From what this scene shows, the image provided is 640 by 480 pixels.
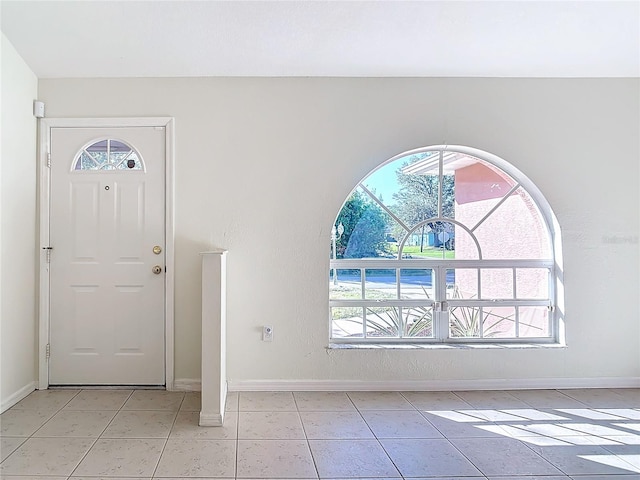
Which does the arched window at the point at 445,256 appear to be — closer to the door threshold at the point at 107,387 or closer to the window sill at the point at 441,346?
the window sill at the point at 441,346

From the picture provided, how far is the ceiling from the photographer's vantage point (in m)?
2.49

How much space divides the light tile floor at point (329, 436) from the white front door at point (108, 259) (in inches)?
10.1

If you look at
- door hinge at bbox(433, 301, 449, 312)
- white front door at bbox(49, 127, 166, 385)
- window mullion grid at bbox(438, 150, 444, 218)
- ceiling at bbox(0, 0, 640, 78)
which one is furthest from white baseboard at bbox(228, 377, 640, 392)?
ceiling at bbox(0, 0, 640, 78)

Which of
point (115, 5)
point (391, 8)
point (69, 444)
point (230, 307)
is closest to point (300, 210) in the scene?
point (230, 307)

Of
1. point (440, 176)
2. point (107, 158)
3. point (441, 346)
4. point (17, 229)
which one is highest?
point (107, 158)

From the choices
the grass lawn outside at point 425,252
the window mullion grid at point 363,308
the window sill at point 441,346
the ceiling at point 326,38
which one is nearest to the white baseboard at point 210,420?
the window sill at point 441,346

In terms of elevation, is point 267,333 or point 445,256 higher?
point 445,256

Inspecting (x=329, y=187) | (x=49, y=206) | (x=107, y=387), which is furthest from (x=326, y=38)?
(x=107, y=387)

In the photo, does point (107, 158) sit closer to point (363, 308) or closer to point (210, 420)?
point (210, 420)

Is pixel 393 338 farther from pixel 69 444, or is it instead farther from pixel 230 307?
pixel 69 444

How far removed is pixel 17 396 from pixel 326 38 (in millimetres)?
3221

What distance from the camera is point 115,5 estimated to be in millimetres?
2475

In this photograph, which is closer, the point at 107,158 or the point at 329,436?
the point at 329,436

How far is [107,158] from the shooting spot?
3037 millimetres
